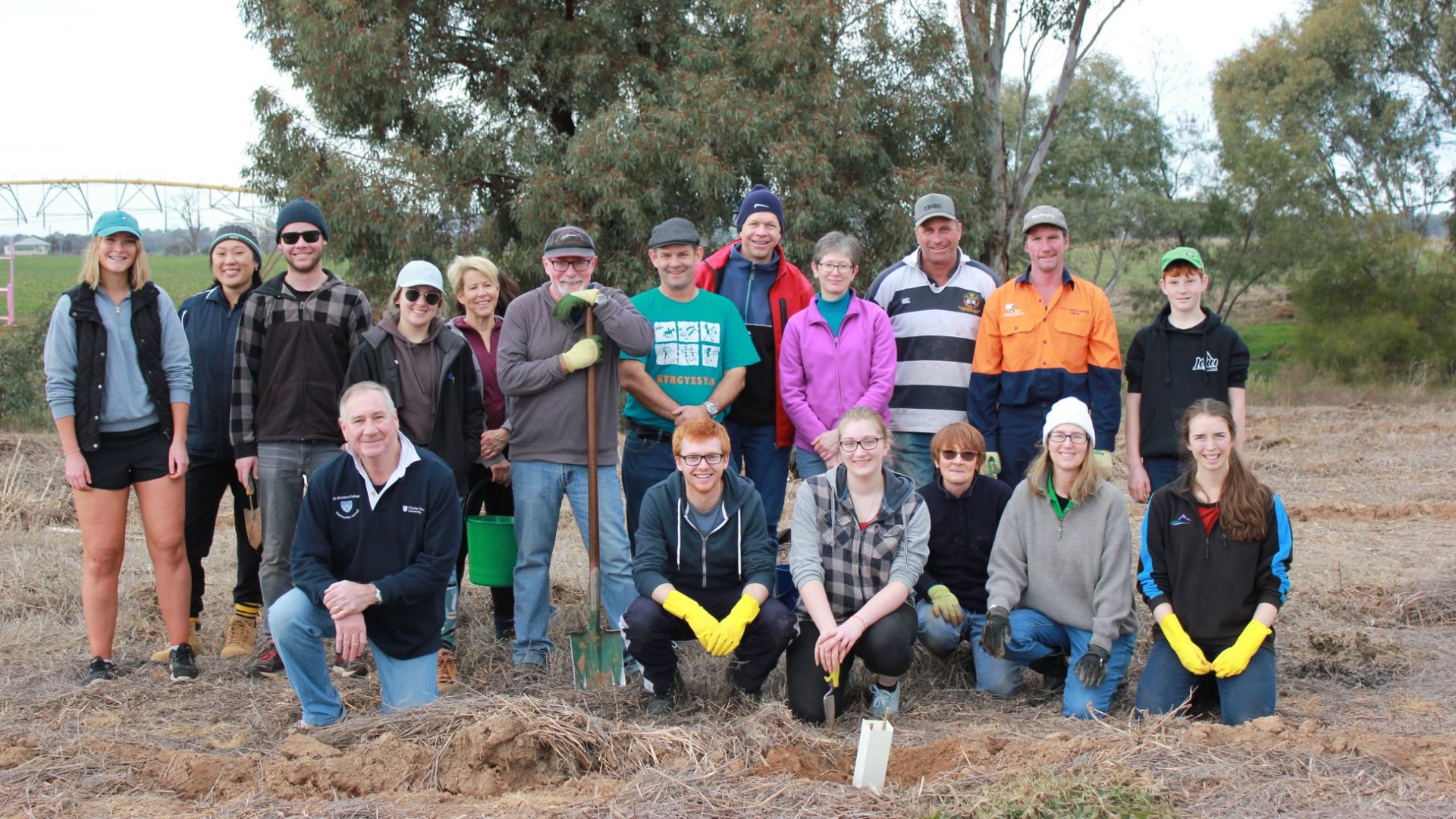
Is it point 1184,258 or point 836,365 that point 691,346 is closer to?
point 836,365

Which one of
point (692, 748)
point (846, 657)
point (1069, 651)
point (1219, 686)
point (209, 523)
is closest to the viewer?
point (692, 748)

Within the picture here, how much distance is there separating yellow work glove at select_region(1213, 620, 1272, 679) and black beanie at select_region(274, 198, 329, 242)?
4066mm

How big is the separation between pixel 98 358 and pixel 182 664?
4.59 ft

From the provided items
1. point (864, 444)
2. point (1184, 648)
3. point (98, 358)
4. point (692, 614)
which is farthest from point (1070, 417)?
point (98, 358)

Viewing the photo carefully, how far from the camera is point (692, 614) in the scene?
4344 millimetres

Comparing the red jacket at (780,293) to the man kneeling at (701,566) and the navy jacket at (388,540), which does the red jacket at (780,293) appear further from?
the navy jacket at (388,540)

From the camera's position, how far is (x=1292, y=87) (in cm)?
2753

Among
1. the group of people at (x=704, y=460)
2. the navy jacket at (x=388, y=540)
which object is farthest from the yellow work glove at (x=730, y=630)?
the navy jacket at (x=388, y=540)

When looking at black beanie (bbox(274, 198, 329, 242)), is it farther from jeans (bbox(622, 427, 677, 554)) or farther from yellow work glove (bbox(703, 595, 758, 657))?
yellow work glove (bbox(703, 595, 758, 657))

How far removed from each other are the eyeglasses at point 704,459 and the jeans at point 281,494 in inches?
65.9

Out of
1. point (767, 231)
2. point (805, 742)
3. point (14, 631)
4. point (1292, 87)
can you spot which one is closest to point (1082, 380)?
point (767, 231)

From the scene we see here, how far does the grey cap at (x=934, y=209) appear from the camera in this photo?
5426 millimetres

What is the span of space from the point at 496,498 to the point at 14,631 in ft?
8.63

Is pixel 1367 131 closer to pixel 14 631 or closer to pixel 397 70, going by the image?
pixel 397 70
